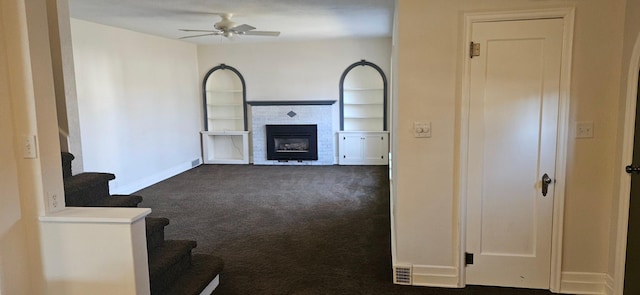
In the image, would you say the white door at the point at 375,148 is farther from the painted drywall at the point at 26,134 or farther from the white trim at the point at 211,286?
the painted drywall at the point at 26,134

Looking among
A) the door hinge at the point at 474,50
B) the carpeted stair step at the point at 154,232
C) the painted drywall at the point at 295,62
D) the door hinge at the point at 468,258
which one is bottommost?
the door hinge at the point at 468,258

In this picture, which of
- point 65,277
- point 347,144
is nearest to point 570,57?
point 65,277

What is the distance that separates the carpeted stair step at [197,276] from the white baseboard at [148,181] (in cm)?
347

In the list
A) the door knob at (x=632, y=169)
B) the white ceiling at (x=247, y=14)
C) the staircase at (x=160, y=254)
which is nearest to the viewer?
the door knob at (x=632, y=169)

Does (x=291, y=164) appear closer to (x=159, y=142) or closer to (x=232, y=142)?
(x=232, y=142)

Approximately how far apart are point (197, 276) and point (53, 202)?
1117 mm

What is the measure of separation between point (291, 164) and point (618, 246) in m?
6.38

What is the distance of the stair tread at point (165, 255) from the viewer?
267cm

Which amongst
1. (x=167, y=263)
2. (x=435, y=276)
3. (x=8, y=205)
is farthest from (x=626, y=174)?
(x=8, y=205)

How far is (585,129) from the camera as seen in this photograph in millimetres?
2918

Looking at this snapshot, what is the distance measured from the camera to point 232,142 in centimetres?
916

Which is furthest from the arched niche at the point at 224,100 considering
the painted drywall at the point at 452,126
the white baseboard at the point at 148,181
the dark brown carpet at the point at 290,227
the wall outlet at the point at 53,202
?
the wall outlet at the point at 53,202

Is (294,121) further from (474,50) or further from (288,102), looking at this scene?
(474,50)

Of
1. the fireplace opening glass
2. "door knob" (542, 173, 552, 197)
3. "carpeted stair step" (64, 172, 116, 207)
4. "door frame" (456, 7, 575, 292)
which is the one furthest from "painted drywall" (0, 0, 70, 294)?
the fireplace opening glass
